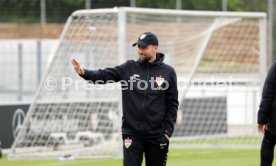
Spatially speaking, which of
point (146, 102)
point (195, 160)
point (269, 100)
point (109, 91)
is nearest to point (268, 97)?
point (269, 100)

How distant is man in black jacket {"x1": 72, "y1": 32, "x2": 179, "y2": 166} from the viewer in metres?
9.37

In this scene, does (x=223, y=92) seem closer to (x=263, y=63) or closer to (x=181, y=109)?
(x=181, y=109)

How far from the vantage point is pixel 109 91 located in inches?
692

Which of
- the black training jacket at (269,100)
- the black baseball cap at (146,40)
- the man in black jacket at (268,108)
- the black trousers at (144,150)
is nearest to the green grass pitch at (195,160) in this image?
the man in black jacket at (268,108)

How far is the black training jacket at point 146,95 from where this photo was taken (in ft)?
30.8

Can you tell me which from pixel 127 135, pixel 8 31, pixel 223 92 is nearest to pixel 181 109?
Result: pixel 223 92

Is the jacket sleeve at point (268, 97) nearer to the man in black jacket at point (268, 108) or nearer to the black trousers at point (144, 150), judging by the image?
the man in black jacket at point (268, 108)

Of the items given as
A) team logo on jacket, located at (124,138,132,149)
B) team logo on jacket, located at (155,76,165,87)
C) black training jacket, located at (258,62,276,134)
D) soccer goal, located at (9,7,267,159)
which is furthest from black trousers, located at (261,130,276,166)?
soccer goal, located at (9,7,267,159)

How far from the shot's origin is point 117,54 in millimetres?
16750

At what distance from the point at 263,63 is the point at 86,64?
11.8 feet

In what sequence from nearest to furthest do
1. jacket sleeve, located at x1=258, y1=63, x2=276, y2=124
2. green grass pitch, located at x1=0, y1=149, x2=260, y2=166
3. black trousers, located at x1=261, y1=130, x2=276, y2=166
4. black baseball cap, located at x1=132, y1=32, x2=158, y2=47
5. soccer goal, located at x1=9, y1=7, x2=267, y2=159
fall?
1. black baseball cap, located at x1=132, y1=32, x2=158, y2=47
2. jacket sleeve, located at x1=258, y1=63, x2=276, y2=124
3. black trousers, located at x1=261, y1=130, x2=276, y2=166
4. green grass pitch, located at x1=0, y1=149, x2=260, y2=166
5. soccer goal, located at x1=9, y1=7, x2=267, y2=159

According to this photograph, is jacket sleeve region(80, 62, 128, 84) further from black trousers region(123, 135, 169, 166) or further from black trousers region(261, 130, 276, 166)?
black trousers region(261, 130, 276, 166)

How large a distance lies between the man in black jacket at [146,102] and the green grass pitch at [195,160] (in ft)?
17.3

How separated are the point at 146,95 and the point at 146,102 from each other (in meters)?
0.07
